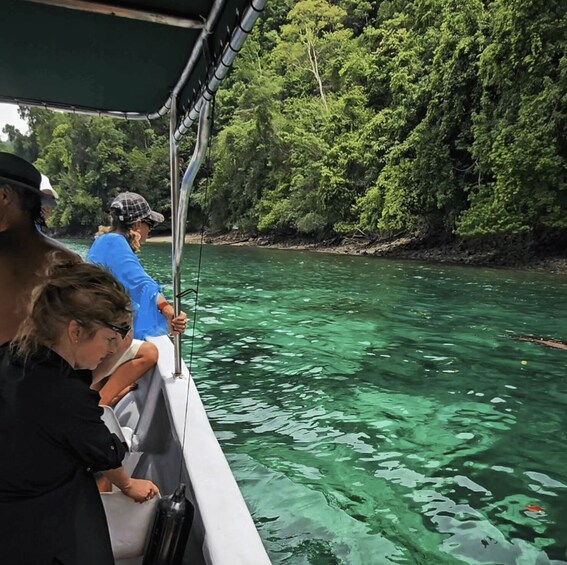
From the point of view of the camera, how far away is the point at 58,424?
1.32 metres

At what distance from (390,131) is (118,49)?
26462 millimetres

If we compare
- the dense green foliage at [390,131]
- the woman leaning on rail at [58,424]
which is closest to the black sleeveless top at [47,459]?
the woman leaning on rail at [58,424]

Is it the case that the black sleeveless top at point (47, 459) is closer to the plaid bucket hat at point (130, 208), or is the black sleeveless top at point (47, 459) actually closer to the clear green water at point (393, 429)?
the clear green water at point (393, 429)

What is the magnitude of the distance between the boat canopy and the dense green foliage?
5.05ft

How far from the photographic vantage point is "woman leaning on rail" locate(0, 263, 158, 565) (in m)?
1.29

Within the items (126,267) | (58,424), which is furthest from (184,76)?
(58,424)

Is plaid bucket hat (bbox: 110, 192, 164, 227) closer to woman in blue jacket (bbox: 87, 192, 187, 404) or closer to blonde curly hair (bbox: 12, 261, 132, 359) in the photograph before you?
woman in blue jacket (bbox: 87, 192, 187, 404)

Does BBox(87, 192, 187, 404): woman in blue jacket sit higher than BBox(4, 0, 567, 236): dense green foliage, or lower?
lower

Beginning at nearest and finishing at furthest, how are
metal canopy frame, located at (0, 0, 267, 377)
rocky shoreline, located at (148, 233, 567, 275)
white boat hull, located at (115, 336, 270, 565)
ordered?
white boat hull, located at (115, 336, 270, 565) < metal canopy frame, located at (0, 0, 267, 377) < rocky shoreline, located at (148, 233, 567, 275)

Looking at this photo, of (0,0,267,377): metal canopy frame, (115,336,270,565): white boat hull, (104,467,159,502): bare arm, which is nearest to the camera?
(115,336,270,565): white boat hull

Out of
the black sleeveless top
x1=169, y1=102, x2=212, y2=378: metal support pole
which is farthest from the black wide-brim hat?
the black sleeveless top

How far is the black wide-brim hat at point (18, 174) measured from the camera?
2.21 meters

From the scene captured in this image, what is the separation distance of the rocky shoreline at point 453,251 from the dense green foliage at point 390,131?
860 mm

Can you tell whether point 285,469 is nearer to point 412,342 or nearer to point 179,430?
point 179,430
